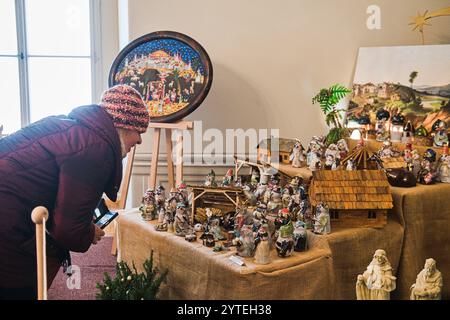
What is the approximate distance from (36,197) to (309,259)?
40.2 inches

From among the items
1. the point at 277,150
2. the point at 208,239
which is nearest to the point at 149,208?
the point at 208,239

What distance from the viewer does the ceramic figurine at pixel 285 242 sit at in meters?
1.98

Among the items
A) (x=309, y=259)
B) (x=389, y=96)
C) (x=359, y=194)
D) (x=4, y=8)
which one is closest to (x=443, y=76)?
(x=389, y=96)

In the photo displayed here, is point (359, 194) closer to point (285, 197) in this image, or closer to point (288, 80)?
point (285, 197)

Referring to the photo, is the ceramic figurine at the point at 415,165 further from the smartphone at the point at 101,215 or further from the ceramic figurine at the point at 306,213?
the smartphone at the point at 101,215

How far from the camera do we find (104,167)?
176 centimetres

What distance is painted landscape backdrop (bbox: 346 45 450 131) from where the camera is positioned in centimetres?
321

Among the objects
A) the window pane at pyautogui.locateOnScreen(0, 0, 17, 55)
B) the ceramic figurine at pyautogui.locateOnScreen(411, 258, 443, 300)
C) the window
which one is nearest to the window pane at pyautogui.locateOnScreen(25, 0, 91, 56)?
the window

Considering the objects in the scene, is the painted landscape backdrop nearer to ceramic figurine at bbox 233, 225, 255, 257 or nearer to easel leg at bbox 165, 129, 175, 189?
easel leg at bbox 165, 129, 175, 189

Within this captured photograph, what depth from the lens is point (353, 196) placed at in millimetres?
2316

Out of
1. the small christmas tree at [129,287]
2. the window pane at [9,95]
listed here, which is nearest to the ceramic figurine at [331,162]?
the small christmas tree at [129,287]

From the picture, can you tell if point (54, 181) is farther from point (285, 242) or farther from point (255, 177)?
point (255, 177)

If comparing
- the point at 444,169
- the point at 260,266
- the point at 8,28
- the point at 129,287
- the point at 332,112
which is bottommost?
the point at 129,287

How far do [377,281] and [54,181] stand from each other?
118cm
